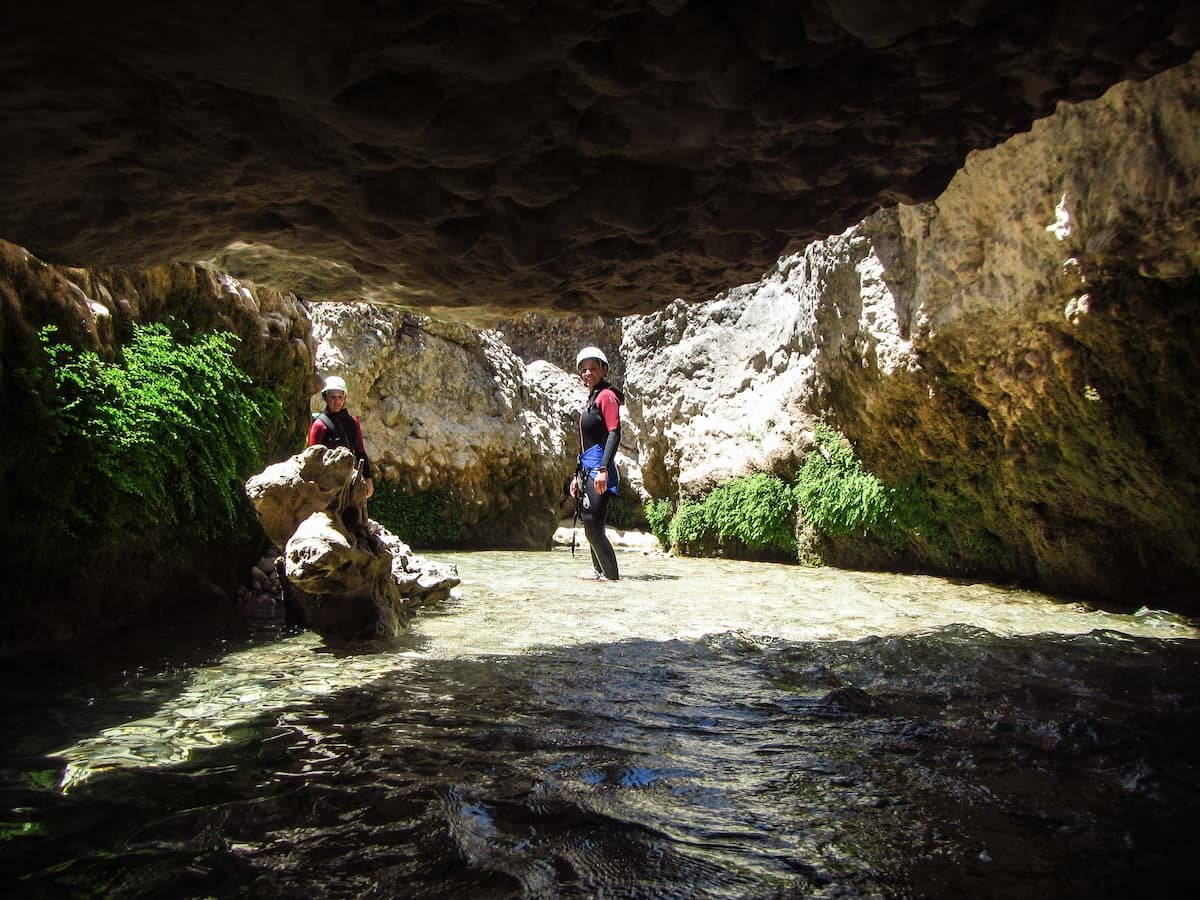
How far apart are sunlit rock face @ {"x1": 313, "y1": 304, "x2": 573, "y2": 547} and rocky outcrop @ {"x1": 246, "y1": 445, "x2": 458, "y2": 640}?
932 cm

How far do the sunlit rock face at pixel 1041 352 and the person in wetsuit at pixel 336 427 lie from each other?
588 cm

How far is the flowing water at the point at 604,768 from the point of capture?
1847 millimetres

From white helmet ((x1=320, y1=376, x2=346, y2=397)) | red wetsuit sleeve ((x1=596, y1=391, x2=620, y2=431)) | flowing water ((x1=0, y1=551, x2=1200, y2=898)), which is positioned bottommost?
flowing water ((x1=0, y1=551, x2=1200, y2=898))

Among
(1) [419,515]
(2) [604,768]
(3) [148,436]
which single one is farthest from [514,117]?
(1) [419,515]

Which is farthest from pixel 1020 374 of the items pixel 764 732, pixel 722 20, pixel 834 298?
pixel 722 20

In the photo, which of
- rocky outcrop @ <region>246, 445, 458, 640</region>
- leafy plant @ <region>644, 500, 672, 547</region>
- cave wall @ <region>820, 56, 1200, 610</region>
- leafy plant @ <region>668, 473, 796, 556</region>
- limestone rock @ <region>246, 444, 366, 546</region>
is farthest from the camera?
leafy plant @ <region>644, 500, 672, 547</region>

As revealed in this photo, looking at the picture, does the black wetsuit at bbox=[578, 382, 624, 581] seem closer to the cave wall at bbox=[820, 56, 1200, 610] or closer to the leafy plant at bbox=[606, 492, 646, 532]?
the cave wall at bbox=[820, 56, 1200, 610]

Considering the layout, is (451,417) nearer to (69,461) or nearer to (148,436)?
(148,436)

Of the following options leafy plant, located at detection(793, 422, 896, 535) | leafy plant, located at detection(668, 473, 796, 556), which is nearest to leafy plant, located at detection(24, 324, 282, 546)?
leafy plant, located at detection(793, 422, 896, 535)

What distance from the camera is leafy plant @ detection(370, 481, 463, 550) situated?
14.8m

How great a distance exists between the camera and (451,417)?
15.6 metres

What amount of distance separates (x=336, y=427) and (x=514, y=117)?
5262 mm

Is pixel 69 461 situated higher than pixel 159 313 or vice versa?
pixel 159 313

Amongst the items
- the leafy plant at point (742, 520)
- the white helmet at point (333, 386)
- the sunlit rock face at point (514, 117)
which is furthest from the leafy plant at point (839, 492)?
the sunlit rock face at point (514, 117)
